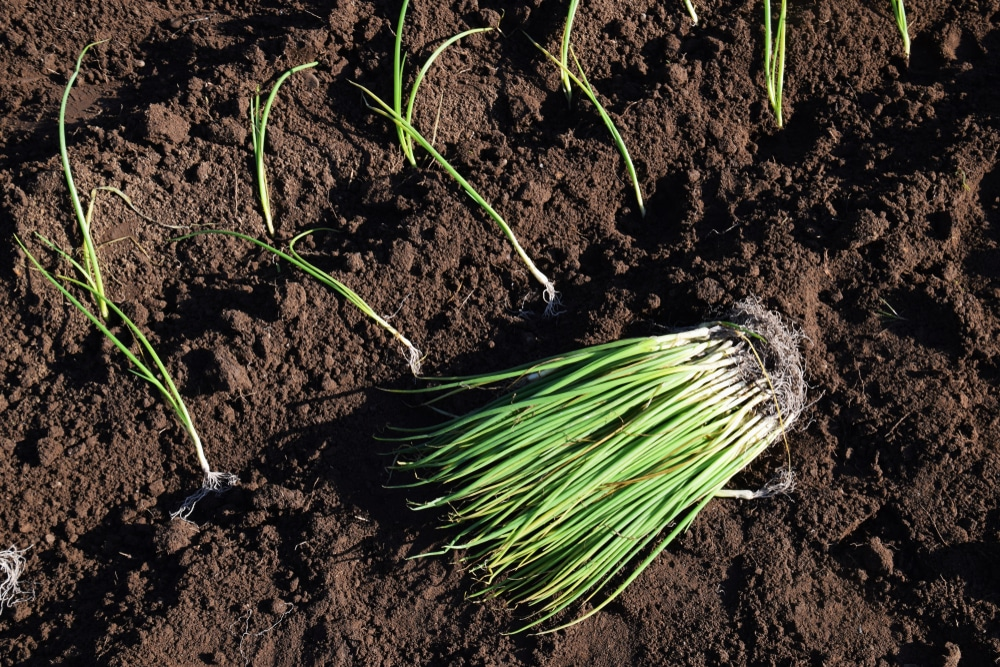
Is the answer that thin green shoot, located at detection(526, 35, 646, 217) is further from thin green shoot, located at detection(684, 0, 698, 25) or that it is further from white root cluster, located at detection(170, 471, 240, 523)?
white root cluster, located at detection(170, 471, 240, 523)

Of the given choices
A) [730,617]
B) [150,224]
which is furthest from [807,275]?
[150,224]

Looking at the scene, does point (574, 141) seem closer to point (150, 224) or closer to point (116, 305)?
point (150, 224)

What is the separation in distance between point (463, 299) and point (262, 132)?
68 cm

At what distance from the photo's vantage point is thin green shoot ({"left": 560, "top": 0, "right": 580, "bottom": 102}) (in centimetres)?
195

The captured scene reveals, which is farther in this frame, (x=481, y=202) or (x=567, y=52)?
(x=567, y=52)

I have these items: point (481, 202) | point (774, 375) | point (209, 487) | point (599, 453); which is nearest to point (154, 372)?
point (209, 487)

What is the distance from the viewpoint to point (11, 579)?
5.97ft

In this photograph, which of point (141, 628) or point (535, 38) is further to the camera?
point (535, 38)

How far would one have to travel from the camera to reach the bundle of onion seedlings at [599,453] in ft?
5.53

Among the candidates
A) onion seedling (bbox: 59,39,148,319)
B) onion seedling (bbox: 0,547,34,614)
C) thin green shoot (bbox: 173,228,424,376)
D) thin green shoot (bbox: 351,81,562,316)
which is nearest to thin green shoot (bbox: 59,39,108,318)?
onion seedling (bbox: 59,39,148,319)

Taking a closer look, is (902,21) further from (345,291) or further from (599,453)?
(345,291)

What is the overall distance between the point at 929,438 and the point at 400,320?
132cm

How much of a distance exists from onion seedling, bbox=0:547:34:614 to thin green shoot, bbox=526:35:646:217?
1.81 meters

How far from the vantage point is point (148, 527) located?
185 centimetres
